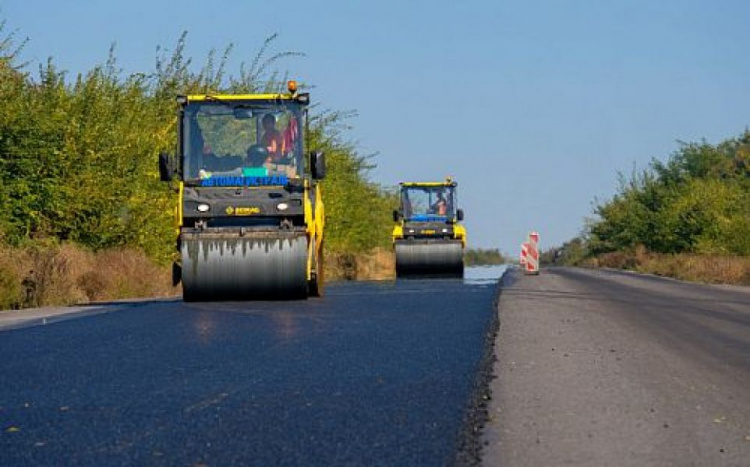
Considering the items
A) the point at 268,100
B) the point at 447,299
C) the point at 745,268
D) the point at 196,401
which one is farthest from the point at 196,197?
the point at 745,268

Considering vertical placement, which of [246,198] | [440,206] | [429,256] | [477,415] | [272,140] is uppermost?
[440,206]

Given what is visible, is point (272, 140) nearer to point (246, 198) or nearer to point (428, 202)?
point (246, 198)

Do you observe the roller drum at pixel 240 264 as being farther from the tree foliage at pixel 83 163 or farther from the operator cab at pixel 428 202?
the operator cab at pixel 428 202

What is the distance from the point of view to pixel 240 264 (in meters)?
16.6

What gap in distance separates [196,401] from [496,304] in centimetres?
1066

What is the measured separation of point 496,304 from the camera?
17.2 m

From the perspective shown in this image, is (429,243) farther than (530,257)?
No

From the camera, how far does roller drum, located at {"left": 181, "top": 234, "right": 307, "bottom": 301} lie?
1661cm

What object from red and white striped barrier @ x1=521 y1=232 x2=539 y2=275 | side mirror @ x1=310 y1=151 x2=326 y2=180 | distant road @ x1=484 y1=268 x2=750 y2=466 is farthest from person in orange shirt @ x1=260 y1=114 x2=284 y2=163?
red and white striped barrier @ x1=521 y1=232 x2=539 y2=275

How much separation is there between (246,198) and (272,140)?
1.14m

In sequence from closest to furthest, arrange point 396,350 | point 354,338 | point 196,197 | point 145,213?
point 396,350 < point 354,338 < point 196,197 < point 145,213

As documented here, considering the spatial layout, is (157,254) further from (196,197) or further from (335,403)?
(335,403)

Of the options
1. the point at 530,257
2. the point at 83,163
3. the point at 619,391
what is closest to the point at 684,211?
the point at 530,257

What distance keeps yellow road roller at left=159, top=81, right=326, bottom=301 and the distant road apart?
3633 mm
